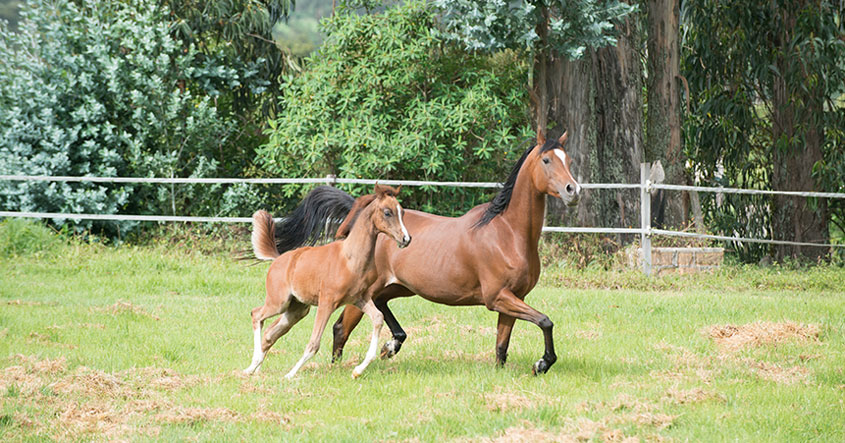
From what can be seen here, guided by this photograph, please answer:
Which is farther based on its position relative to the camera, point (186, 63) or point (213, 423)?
point (186, 63)

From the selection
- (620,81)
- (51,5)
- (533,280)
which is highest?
(51,5)

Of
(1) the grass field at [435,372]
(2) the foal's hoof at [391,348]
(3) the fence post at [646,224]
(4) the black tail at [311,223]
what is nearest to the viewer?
(1) the grass field at [435,372]

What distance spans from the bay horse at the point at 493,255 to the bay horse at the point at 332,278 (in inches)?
11.3

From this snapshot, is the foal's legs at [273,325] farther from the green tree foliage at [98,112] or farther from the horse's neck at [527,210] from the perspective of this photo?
the green tree foliage at [98,112]

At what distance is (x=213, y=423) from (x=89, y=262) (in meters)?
9.19

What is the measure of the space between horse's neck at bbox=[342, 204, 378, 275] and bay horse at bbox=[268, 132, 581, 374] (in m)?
0.26

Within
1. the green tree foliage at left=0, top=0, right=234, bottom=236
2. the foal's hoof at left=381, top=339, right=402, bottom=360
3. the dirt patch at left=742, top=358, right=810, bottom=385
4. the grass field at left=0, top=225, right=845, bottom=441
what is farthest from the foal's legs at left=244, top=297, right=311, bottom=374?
the green tree foliage at left=0, top=0, right=234, bottom=236

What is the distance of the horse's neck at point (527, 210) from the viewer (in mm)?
7570

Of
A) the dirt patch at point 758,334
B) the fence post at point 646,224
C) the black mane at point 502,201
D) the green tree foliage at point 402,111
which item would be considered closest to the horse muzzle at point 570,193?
the black mane at point 502,201

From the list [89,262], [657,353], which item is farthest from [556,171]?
[89,262]

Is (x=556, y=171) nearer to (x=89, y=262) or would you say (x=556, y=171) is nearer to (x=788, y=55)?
(x=89, y=262)

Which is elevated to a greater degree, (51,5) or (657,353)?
(51,5)

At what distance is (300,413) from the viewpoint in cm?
625

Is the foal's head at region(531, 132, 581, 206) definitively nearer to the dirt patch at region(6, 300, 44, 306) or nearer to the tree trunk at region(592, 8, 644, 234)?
the dirt patch at region(6, 300, 44, 306)
